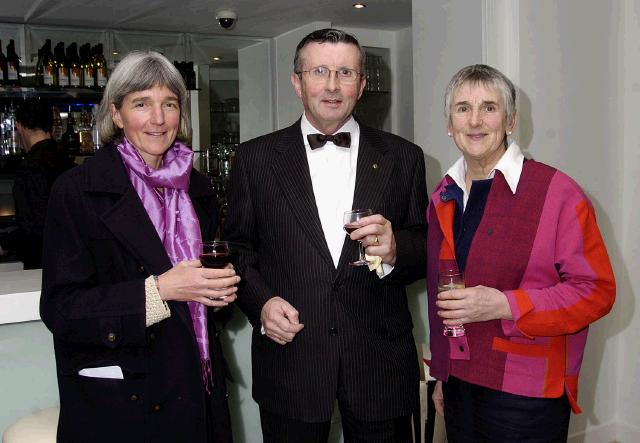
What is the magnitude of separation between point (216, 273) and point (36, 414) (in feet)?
2.89

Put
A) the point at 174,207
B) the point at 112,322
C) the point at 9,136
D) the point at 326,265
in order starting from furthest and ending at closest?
1. the point at 9,136
2. the point at 326,265
3. the point at 174,207
4. the point at 112,322

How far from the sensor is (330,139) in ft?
6.52

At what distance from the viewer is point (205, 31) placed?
6.64m

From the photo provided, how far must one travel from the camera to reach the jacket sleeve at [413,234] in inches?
76.5

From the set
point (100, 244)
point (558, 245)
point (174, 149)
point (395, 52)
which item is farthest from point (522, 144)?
point (395, 52)

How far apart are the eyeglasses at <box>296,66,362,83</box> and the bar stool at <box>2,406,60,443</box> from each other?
128 cm

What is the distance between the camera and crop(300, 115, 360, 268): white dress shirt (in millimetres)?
1962

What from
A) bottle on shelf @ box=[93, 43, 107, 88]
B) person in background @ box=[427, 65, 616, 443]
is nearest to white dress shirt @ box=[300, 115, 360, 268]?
person in background @ box=[427, 65, 616, 443]

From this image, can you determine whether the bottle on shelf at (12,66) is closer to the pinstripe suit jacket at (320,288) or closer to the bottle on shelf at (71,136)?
the bottle on shelf at (71,136)

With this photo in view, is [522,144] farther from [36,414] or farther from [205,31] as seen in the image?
[205,31]

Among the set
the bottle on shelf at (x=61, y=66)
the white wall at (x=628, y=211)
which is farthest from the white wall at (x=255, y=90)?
the white wall at (x=628, y=211)

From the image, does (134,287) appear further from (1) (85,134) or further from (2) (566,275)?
(1) (85,134)

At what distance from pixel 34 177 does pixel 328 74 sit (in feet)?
9.24

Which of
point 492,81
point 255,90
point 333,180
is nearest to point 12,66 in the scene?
point 255,90
